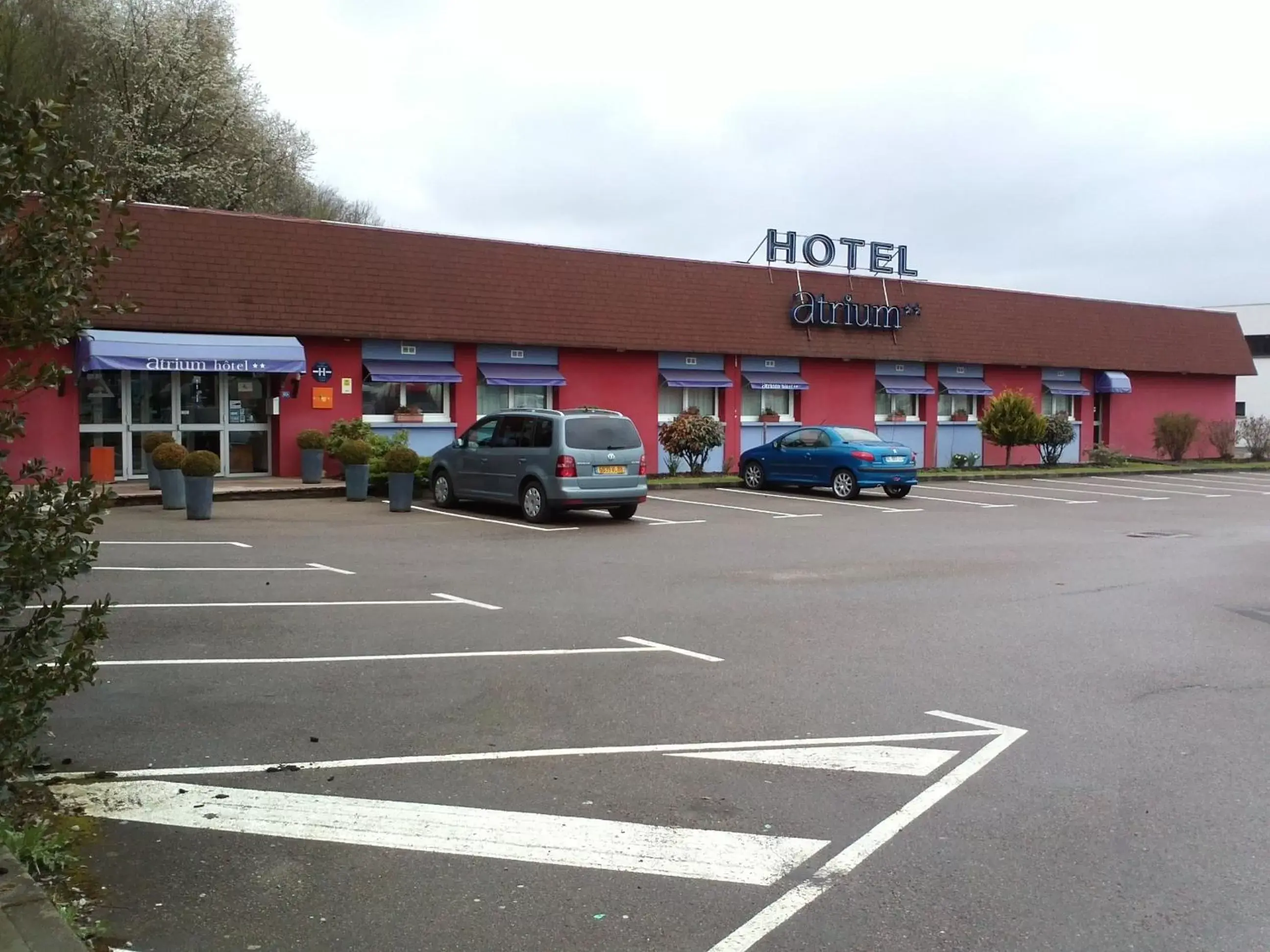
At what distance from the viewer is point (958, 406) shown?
35656mm

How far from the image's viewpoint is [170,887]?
4.49 m

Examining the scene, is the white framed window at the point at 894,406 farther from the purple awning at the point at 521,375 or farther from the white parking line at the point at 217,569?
the white parking line at the point at 217,569

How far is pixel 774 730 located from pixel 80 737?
3884mm

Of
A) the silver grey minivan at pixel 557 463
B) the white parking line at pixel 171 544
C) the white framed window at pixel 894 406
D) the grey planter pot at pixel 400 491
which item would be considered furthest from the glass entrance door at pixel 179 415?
the white framed window at pixel 894 406

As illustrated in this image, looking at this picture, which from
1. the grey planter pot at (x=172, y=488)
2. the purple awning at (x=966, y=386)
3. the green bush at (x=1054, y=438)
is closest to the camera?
the grey planter pot at (x=172, y=488)

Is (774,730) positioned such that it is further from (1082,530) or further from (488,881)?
(1082,530)

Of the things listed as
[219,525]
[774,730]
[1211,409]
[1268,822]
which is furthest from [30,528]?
[1211,409]

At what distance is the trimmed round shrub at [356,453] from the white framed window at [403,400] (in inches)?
140

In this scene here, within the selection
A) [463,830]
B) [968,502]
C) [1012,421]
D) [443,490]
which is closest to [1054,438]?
[1012,421]

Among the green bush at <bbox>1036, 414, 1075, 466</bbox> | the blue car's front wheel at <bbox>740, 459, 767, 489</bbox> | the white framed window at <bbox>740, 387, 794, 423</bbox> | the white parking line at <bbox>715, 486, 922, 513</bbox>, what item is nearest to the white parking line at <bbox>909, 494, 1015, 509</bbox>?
the white parking line at <bbox>715, 486, 922, 513</bbox>

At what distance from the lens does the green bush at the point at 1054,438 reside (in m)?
34.9

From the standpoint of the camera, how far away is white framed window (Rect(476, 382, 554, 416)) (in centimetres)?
2627

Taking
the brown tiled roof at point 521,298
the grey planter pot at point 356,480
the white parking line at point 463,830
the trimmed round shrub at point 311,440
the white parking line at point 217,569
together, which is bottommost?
the white parking line at point 463,830

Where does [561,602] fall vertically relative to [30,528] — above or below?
below
